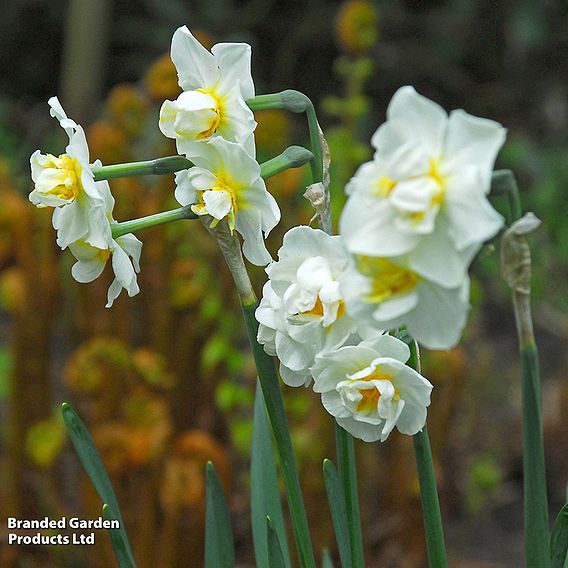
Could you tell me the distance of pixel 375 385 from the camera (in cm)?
52

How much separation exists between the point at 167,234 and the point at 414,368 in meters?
1.00

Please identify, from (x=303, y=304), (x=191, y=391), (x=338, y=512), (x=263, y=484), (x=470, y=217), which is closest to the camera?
(x=470, y=217)

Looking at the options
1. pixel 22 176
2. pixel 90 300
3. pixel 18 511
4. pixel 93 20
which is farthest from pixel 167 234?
pixel 93 20

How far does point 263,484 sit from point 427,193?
1.32 feet

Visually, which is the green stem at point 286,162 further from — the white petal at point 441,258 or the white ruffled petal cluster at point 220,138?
the white petal at point 441,258

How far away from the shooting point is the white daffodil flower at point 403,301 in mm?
431

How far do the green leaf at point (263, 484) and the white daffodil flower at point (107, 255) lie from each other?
0.20 meters

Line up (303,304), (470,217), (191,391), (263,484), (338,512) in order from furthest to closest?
(191,391) < (263,484) < (338,512) < (303,304) < (470,217)

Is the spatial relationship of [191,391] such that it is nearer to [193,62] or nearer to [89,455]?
[89,455]

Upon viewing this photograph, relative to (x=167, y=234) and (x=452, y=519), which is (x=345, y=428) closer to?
(x=167, y=234)

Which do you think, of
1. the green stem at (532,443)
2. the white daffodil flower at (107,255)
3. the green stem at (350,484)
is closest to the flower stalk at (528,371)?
the green stem at (532,443)

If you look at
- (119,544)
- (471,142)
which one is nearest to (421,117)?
(471,142)

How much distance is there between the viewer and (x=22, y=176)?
10.2 feet

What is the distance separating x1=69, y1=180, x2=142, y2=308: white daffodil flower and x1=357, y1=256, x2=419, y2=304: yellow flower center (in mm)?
172
